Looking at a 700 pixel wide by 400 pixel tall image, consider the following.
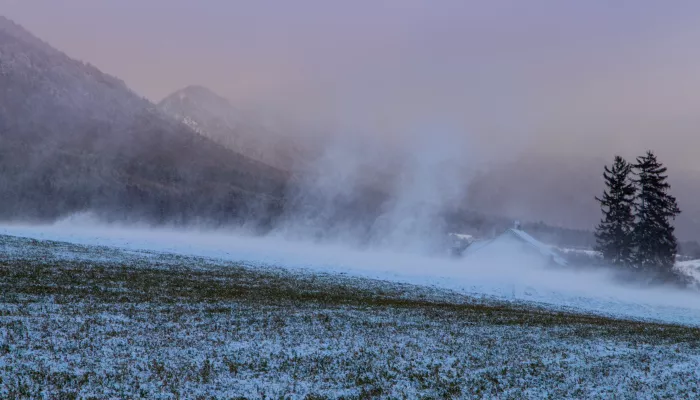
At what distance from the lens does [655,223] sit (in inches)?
Result: 2987

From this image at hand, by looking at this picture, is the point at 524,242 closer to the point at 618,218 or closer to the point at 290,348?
the point at 618,218

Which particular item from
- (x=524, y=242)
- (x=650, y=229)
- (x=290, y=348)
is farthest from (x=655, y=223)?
(x=290, y=348)

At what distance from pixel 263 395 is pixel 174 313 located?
11.6 meters

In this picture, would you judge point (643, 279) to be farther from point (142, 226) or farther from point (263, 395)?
point (142, 226)

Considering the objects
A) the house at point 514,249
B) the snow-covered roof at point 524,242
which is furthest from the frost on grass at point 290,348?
the snow-covered roof at point 524,242

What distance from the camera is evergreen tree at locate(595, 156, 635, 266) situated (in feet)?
260

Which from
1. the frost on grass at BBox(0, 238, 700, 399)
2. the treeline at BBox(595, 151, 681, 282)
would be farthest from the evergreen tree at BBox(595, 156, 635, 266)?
the frost on grass at BBox(0, 238, 700, 399)

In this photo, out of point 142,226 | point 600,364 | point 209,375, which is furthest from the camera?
point 142,226

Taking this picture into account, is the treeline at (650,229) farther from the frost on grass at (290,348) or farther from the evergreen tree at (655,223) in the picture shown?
the frost on grass at (290,348)

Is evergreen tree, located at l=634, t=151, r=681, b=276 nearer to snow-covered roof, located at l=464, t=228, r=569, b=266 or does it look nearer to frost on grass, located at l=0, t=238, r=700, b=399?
snow-covered roof, located at l=464, t=228, r=569, b=266

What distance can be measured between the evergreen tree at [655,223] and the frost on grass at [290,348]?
48.0 m

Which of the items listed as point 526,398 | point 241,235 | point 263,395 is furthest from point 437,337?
point 241,235

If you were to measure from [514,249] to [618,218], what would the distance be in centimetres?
2450

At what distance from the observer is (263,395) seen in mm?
13352
